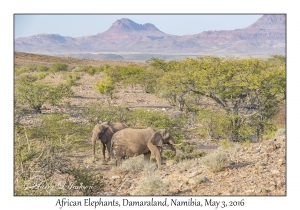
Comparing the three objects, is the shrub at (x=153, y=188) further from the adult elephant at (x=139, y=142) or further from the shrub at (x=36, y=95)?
the shrub at (x=36, y=95)

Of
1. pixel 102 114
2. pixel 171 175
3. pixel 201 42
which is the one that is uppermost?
pixel 201 42

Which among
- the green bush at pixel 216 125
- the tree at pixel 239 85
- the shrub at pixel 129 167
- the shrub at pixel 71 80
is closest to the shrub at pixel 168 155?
the shrub at pixel 129 167

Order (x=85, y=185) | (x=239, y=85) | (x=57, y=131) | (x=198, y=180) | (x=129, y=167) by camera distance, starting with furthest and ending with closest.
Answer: (x=239, y=85) < (x=57, y=131) < (x=129, y=167) < (x=85, y=185) < (x=198, y=180)

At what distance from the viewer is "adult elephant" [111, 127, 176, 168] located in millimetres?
12344

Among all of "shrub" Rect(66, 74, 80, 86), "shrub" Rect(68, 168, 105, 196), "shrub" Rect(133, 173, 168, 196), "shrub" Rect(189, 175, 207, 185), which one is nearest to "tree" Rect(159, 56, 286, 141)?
"shrub" Rect(189, 175, 207, 185)

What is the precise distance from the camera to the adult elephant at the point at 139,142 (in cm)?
1234

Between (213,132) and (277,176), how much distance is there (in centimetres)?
1132

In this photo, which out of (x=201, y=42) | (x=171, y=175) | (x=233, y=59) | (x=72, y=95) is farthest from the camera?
(x=201, y=42)

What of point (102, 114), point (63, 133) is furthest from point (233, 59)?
point (63, 133)

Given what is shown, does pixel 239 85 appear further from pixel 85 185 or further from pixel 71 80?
pixel 71 80

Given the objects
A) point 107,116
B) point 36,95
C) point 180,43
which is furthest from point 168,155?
point 180,43

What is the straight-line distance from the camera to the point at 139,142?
12.5 metres

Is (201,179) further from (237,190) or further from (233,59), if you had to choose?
(233,59)
